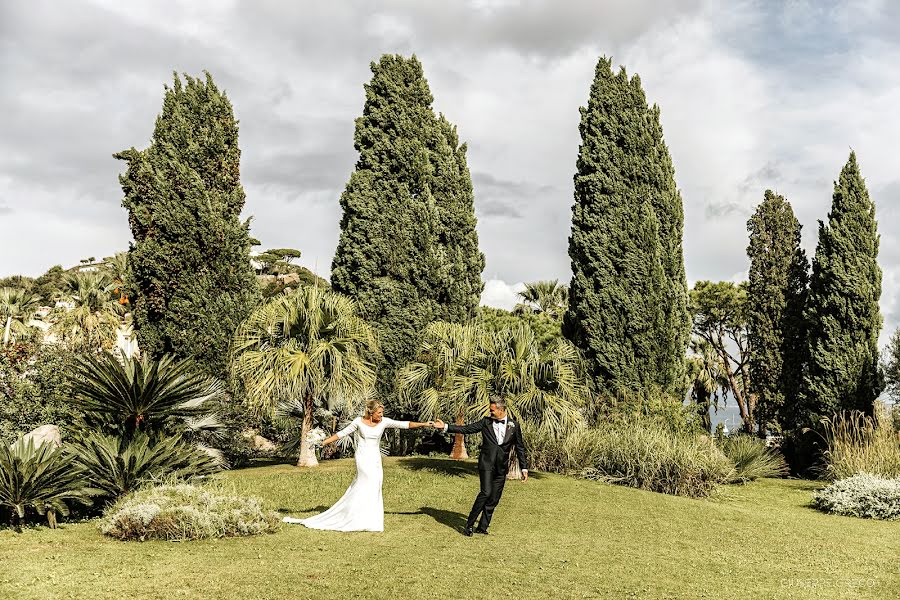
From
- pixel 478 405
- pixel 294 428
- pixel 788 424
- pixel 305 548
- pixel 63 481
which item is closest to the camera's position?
pixel 305 548

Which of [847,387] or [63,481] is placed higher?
[847,387]

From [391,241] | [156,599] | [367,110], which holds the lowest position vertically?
[156,599]

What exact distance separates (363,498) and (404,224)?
43.3 feet

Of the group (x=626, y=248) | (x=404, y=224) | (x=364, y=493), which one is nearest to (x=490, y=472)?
(x=364, y=493)

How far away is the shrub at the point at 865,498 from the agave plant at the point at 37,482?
13.4 meters

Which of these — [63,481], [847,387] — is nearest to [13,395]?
[63,481]

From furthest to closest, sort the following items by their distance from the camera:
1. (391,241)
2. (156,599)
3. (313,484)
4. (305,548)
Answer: (391,241) < (313,484) < (305,548) < (156,599)

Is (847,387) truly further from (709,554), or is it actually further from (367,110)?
(367,110)

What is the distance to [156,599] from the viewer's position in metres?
6.24

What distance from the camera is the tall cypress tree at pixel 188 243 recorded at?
18438mm

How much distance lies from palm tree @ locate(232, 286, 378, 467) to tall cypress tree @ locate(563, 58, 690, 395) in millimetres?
8191

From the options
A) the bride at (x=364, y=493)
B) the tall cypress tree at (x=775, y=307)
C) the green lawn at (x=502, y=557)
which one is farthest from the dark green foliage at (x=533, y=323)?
the bride at (x=364, y=493)

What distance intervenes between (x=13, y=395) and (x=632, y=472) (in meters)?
13.2

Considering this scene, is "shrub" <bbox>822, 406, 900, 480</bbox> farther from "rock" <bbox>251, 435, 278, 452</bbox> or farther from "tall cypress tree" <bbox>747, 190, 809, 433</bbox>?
"rock" <bbox>251, 435, 278, 452</bbox>
